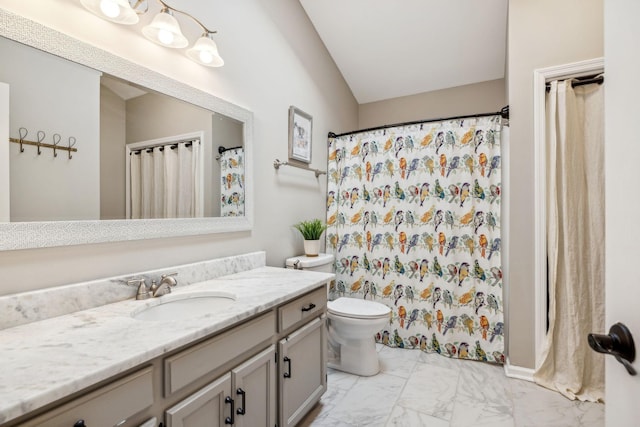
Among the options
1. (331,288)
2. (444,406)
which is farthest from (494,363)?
(331,288)

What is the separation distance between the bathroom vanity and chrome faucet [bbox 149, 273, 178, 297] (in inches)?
1.6

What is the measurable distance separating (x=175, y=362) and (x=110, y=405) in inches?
7.4

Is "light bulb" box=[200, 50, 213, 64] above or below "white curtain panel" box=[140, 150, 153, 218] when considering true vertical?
above

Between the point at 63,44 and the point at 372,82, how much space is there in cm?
270

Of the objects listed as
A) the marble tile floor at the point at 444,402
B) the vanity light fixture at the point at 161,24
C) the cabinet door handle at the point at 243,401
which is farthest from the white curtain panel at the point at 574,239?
the vanity light fixture at the point at 161,24

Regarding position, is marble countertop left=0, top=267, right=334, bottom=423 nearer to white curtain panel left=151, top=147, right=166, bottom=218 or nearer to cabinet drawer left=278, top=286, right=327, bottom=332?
cabinet drawer left=278, top=286, right=327, bottom=332

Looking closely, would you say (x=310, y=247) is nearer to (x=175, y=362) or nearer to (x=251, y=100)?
(x=251, y=100)

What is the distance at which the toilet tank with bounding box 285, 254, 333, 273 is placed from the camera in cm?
230

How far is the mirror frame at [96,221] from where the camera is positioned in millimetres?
1065

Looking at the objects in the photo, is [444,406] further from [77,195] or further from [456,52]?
[456,52]

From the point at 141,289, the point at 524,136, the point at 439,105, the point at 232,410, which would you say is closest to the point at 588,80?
the point at 524,136

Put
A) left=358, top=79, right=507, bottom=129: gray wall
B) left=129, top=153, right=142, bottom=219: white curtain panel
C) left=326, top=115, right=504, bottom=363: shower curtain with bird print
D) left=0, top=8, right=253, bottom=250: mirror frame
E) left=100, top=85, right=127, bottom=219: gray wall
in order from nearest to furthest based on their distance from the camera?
left=0, top=8, right=253, bottom=250: mirror frame, left=100, top=85, right=127, bottom=219: gray wall, left=129, top=153, right=142, bottom=219: white curtain panel, left=326, top=115, right=504, bottom=363: shower curtain with bird print, left=358, top=79, right=507, bottom=129: gray wall

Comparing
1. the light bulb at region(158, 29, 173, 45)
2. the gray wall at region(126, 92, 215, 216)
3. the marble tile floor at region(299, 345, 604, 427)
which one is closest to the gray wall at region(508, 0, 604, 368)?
the marble tile floor at region(299, 345, 604, 427)

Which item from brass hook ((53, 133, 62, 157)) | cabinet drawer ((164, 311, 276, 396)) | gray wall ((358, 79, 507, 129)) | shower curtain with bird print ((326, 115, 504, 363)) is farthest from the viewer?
gray wall ((358, 79, 507, 129))
